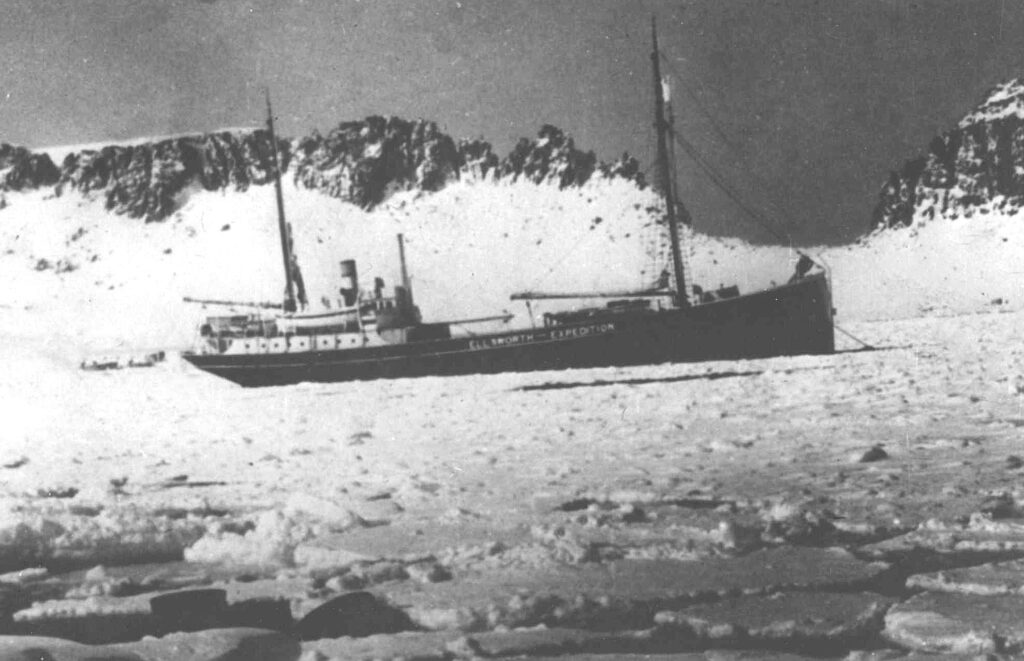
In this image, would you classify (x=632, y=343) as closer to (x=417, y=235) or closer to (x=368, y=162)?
(x=417, y=235)

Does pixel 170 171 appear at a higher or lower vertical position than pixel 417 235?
higher

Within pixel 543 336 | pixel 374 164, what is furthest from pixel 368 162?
pixel 543 336

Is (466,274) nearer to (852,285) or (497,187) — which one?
(497,187)

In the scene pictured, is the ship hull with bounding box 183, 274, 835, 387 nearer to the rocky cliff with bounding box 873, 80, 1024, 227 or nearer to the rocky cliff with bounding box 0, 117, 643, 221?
the rocky cliff with bounding box 873, 80, 1024, 227

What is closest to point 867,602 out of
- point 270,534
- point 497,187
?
point 270,534

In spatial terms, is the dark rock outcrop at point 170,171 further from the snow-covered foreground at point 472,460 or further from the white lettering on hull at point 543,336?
the snow-covered foreground at point 472,460

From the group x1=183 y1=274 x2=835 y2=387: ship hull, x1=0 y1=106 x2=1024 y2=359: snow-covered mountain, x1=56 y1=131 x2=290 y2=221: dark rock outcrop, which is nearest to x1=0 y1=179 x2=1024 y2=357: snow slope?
x1=0 y1=106 x2=1024 y2=359: snow-covered mountain

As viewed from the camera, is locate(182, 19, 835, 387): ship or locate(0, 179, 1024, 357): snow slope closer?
locate(182, 19, 835, 387): ship
